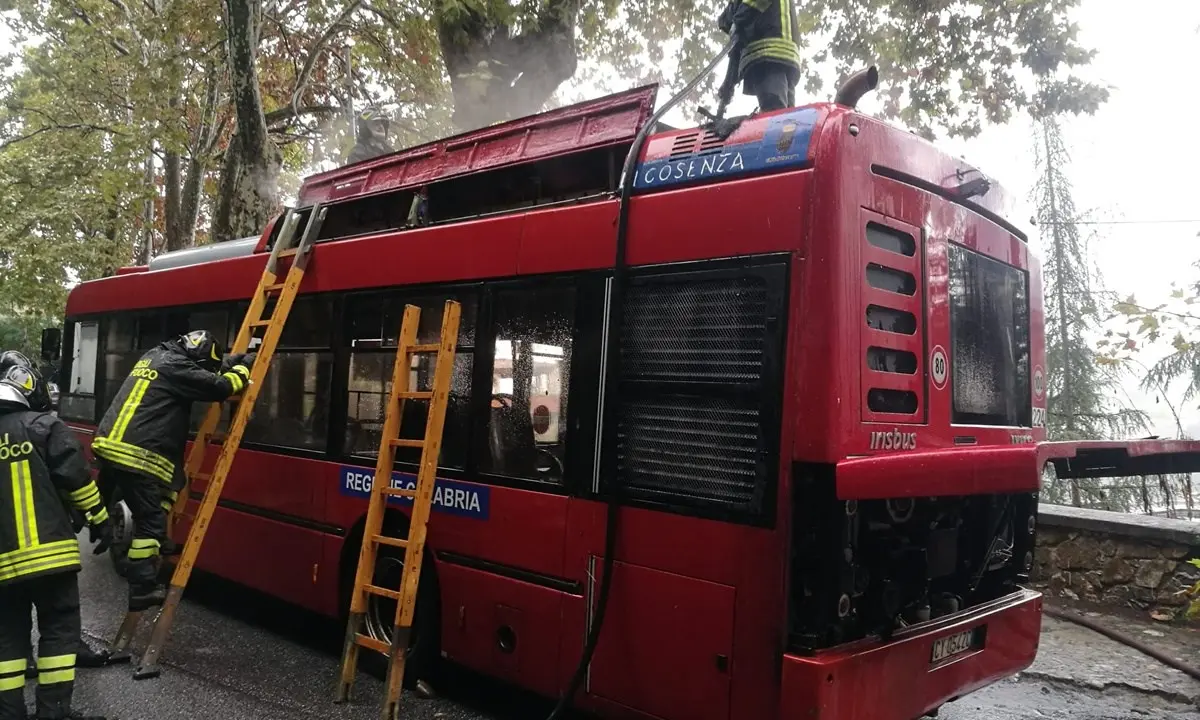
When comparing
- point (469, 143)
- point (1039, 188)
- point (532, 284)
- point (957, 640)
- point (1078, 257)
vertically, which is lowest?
point (957, 640)

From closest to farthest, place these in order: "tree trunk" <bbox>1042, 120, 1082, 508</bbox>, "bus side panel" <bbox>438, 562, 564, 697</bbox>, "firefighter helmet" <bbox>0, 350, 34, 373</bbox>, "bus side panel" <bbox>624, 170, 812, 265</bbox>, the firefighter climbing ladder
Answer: "bus side panel" <bbox>624, 170, 812, 265</bbox> < "bus side panel" <bbox>438, 562, 564, 697</bbox> < "firefighter helmet" <bbox>0, 350, 34, 373</bbox> < the firefighter climbing ladder < "tree trunk" <bbox>1042, 120, 1082, 508</bbox>

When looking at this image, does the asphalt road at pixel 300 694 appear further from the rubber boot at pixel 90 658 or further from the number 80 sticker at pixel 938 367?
the number 80 sticker at pixel 938 367

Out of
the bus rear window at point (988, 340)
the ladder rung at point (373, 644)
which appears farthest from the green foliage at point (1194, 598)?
the ladder rung at point (373, 644)

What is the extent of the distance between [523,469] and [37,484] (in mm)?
2222

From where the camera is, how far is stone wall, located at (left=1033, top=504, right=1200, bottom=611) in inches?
213

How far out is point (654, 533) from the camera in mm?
3332

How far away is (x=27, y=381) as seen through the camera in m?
3.88

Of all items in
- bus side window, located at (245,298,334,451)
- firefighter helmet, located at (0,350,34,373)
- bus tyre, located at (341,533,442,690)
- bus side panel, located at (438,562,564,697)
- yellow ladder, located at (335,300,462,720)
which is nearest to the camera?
bus side panel, located at (438,562,564,697)

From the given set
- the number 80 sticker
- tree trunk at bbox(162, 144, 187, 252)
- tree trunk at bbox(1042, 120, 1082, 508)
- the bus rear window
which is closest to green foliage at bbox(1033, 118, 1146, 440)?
tree trunk at bbox(1042, 120, 1082, 508)

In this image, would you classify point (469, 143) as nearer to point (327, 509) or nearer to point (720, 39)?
point (327, 509)

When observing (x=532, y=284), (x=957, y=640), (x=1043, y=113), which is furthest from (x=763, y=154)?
(x=1043, y=113)

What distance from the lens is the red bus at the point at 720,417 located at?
2943 mm

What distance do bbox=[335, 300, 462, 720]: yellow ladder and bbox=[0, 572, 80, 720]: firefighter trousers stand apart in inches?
49.2

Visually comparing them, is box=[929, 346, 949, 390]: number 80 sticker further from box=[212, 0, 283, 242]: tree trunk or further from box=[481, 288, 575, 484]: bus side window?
box=[212, 0, 283, 242]: tree trunk
